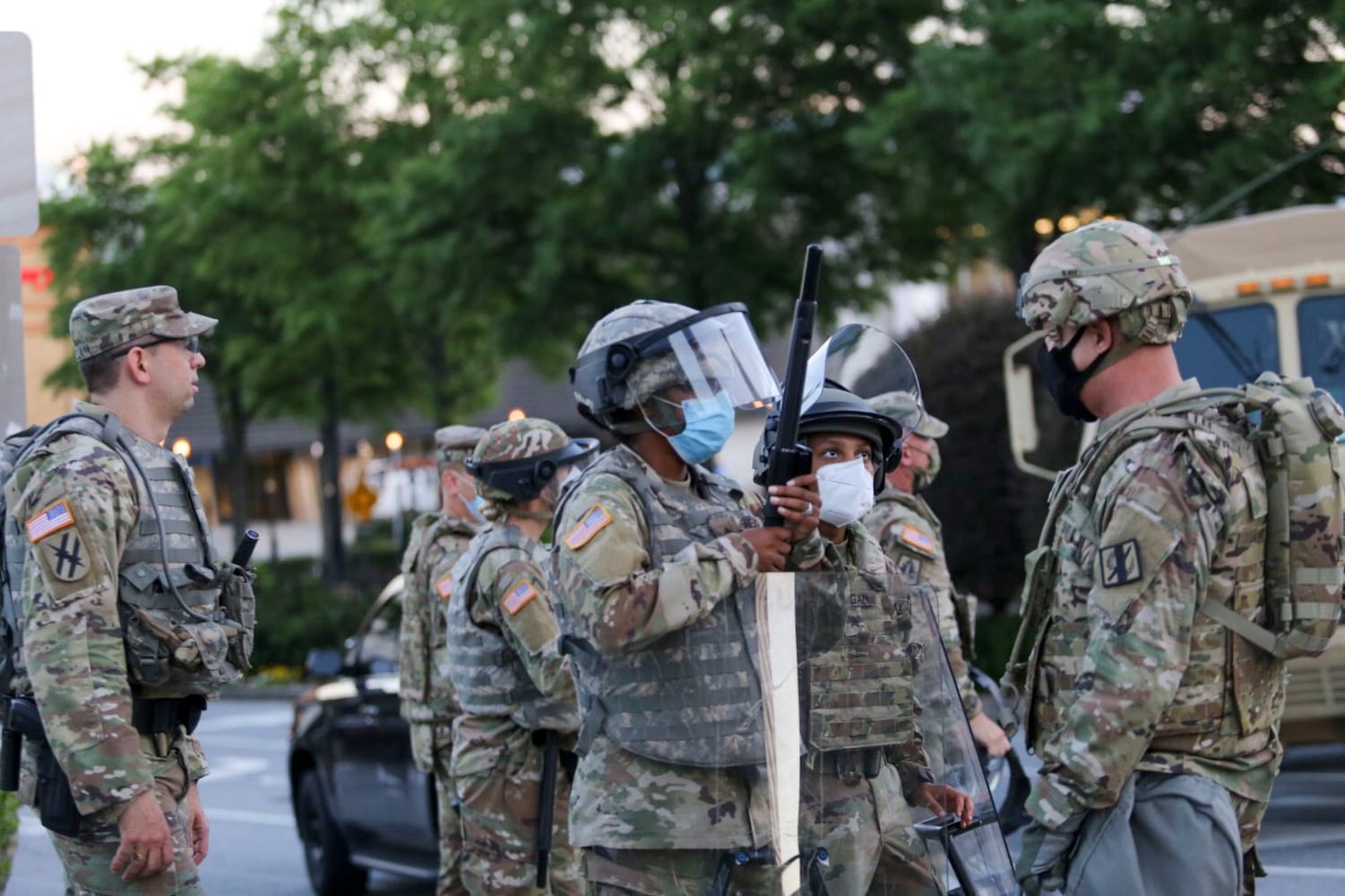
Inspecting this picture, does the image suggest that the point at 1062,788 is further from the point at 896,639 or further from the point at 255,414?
the point at 255,414

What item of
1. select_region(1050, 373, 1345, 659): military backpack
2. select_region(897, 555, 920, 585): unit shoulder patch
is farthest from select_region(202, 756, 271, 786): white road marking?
select_region(1050, 373, 1345, 659): military backpack

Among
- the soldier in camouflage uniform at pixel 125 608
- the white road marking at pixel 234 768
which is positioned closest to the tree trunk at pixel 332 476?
the white road marking at pixel 234 768

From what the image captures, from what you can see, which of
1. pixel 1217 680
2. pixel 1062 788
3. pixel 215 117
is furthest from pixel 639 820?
pixel 215 117

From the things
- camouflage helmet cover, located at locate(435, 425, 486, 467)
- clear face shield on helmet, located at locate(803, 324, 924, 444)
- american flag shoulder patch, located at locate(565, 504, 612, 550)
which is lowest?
american flag shoulder patch, located at locate(565, 504, 612, 550)

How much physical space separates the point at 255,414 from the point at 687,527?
28393 millimetres

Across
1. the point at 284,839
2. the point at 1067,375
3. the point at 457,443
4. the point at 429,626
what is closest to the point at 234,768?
the point at 284,839

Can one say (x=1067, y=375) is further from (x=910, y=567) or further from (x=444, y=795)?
(x=444, y=795)

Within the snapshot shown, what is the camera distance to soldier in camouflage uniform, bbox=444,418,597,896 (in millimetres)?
5930

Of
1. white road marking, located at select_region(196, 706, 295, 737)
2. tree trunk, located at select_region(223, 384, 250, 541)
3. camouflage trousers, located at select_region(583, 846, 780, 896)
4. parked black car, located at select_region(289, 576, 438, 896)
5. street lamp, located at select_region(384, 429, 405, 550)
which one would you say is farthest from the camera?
street lamp, located at select_region(384, 429, 405, 550)

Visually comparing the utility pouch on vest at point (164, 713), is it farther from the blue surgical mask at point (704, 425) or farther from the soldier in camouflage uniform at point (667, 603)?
the blue surgical mask at point (704, 425)

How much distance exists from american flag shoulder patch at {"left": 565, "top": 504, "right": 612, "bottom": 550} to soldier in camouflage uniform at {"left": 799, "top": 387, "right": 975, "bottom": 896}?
21.7 inches

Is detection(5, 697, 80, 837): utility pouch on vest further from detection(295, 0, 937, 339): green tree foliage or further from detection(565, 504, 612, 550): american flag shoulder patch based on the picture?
detection(295, 0, 937, 339): green tree foliage

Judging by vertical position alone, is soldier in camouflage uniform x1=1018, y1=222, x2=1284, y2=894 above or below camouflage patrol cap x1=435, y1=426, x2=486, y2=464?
below

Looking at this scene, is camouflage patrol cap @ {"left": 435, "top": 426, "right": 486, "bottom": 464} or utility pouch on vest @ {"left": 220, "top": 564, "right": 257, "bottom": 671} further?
camouflage patrol cap @ {"left": 435, "top": 426, "right": 486, "bottom": 464}
